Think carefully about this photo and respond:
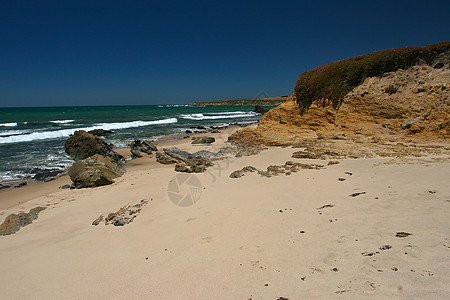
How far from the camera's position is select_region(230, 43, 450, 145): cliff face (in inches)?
404

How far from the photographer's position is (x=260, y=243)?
3.73m

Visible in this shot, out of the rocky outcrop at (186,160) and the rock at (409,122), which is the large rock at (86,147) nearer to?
the rocky outcrop at (186,160)

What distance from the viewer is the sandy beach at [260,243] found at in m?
2.63

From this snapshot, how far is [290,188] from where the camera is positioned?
6270 mm

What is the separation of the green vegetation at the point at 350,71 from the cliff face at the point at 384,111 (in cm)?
19

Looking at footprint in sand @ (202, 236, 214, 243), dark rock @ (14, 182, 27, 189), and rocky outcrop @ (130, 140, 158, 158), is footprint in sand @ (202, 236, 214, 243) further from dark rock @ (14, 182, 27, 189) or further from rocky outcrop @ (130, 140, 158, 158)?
rocky outcrop @ (130, 140, 158, 158)

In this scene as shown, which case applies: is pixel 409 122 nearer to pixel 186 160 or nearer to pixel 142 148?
pixel 186 160

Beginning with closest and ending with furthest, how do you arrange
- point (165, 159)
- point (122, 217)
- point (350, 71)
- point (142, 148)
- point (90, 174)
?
point (122, 217)
point (90, 174)
point (165, 159)
point (350, 71)
point (142, 148)

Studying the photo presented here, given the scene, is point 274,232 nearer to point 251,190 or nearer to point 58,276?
point 251,190

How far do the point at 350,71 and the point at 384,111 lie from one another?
3432 millimetres

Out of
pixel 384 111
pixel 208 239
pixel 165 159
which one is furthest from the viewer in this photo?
pixel 165 159

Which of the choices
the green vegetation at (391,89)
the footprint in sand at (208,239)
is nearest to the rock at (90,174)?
the footprint in sand at (208,239)

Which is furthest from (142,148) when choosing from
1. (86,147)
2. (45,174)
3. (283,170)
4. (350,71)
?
(350,71)

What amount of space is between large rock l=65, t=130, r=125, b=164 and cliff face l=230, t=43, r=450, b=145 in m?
8.43
